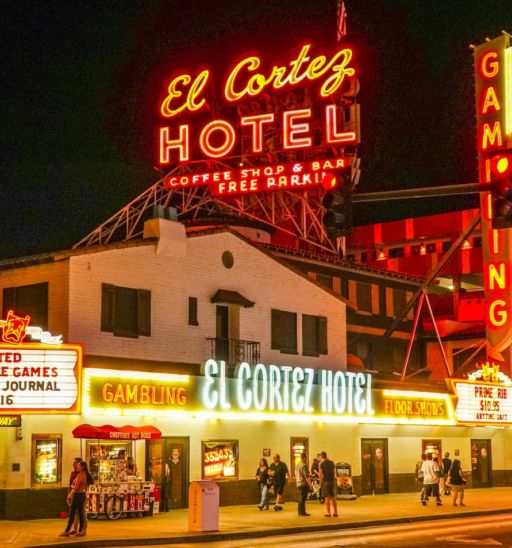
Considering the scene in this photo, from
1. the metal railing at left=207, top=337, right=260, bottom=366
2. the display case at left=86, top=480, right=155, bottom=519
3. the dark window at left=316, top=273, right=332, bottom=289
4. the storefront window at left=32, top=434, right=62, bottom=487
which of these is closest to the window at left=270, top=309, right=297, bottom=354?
the metal railing at left=207, top=337, right=260, bottom=366

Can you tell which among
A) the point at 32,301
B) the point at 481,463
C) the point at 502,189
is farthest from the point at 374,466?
the point at 502,189

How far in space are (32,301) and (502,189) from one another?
1896cm

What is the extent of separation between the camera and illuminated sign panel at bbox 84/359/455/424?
90.5 feet

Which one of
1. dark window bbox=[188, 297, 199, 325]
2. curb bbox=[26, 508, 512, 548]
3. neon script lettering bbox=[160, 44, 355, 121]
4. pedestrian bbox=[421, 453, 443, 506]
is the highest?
neon script lettering bbox=[160, 44, 355, 121]

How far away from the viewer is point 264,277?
35844 millimetres

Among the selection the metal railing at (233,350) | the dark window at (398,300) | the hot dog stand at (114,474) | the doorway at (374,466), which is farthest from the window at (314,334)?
the dark window at (398,300)

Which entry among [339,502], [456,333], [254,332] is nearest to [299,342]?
[254,332]

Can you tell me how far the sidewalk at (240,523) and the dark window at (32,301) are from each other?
584 centimetres

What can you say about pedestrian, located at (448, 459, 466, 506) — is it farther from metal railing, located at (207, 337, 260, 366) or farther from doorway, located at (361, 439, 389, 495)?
metal railing, located at (207, 337, 260, 366)

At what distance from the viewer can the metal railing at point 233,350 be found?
33.3m

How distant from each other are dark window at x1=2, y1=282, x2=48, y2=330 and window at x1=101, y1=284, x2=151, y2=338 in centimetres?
168

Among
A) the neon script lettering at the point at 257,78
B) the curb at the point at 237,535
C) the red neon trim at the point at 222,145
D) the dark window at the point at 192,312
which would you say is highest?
the neon script lettering at the point at 257,78

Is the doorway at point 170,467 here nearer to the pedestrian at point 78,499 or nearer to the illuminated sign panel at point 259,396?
the illuminated sign panel at point 259,396

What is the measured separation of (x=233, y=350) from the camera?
3388cm
